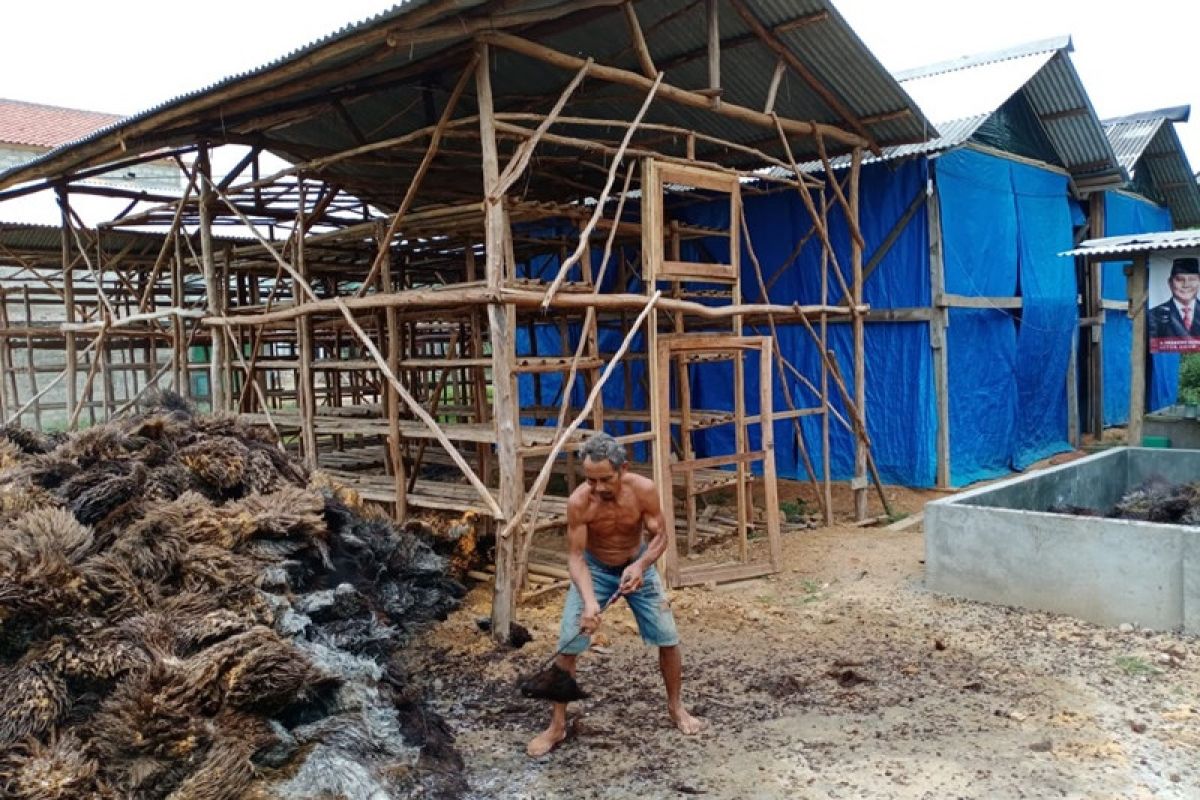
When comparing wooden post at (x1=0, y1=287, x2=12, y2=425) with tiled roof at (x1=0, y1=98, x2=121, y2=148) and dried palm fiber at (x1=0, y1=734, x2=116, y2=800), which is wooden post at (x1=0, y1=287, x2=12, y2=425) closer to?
tiled roof at (x1=0, y1=98, x2=121, y2=148)

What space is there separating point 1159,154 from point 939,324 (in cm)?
919

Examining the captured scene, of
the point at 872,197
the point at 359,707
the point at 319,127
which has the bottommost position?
the point at 359,707

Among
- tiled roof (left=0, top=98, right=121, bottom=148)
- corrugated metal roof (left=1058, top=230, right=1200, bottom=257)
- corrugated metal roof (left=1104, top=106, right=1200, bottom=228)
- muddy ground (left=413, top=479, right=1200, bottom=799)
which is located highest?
tiled roof (left=0, top=98, right=121, bottom=148)

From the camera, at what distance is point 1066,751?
4285 millimetres

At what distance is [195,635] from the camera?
3994 millimetres

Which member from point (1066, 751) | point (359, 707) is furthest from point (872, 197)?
point (359, 707)

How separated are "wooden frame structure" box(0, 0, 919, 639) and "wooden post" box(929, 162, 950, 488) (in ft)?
3.39

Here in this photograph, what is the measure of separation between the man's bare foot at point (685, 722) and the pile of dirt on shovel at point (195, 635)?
3.98 ft

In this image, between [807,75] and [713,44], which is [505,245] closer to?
[713,44]

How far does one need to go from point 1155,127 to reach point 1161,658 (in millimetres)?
13180

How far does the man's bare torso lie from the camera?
14.9 feet

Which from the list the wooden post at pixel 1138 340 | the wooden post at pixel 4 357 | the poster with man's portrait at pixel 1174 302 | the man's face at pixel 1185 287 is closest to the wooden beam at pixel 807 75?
the wooden post at pixel 1138 340

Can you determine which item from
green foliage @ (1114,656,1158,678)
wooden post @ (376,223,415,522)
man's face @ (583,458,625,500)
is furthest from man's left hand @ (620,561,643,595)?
wooden post @ (376,223,415,522)

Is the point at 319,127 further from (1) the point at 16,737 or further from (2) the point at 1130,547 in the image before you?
(2) the point at 1130,547
